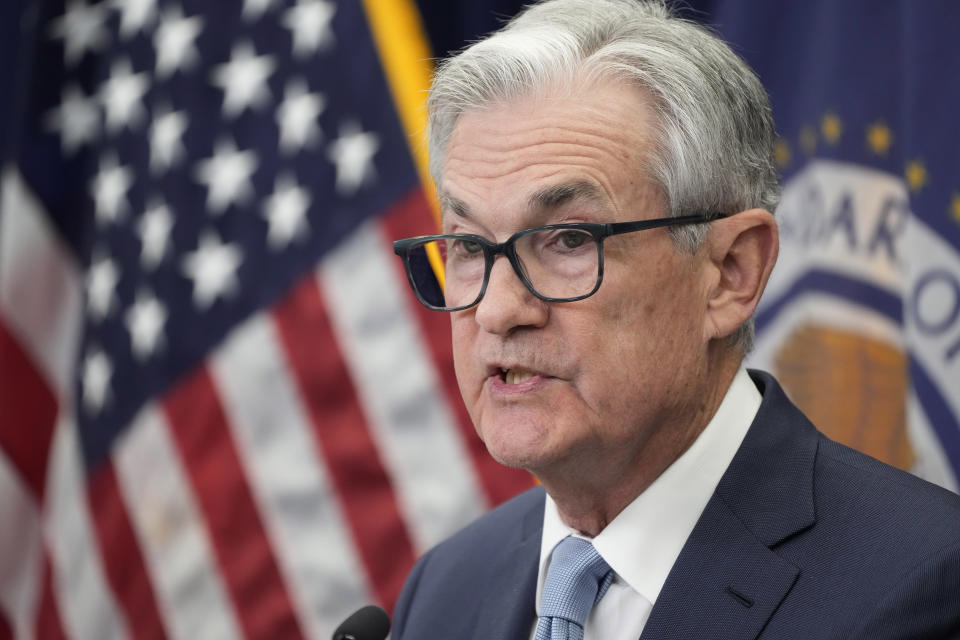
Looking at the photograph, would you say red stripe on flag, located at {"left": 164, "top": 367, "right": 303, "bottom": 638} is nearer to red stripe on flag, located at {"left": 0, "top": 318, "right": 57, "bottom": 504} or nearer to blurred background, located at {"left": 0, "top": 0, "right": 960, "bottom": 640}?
blurred background, located at {"left": 0, "top": 0, "right": 960, "bottom": 640}

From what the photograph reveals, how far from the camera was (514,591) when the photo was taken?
1.72m

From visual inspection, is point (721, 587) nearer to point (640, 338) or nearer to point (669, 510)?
point (669, 510)

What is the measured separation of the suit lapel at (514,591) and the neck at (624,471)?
15cm

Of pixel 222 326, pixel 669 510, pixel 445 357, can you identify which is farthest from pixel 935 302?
pixel 222 326

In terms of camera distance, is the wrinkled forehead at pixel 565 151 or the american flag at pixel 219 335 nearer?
the wrinkled forehead at pixel 565 151

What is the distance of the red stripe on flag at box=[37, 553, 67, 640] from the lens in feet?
12.4

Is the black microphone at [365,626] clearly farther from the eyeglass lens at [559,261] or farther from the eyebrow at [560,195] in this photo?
the eyebrow at [560,195]

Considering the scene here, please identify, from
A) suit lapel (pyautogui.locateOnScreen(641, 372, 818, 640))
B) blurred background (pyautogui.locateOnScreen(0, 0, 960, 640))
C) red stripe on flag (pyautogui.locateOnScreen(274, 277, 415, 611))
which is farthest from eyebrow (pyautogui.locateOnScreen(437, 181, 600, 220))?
red stripe on flag (pyautogui.locateOnScreen(274, 277, 415, 611))

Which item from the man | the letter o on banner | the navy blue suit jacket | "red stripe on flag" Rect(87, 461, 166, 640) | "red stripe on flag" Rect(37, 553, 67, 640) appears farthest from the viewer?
"red stripe on flag" Rect(37, 553, 67, 640)

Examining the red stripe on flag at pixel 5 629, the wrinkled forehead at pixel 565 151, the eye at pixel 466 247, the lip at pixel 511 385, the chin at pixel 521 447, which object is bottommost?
the red stripe on flag at pixel 5 629

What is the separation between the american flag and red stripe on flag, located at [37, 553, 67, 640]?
1cm

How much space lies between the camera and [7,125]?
4.27 metres

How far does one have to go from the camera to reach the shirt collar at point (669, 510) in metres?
1.53

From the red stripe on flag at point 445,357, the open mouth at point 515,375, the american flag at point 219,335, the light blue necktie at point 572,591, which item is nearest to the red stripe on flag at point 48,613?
the american flag at point 219,335
